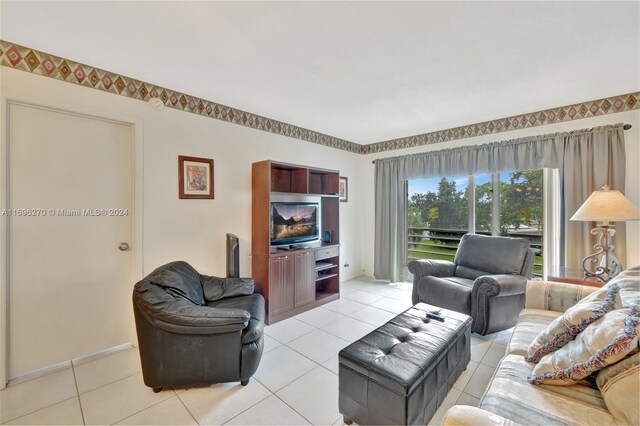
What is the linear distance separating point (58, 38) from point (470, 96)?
11.5ft

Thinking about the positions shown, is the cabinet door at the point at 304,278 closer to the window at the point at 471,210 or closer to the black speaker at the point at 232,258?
the black speaker at the point at 232,258

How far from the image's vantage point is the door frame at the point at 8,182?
1961 mm

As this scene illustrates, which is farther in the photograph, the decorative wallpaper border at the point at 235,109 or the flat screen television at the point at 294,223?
the flat screen television at the point at 294,223

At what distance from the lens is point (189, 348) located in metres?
1.85

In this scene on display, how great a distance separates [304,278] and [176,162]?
198cm

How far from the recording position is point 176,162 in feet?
9.07

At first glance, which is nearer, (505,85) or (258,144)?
(505,85)

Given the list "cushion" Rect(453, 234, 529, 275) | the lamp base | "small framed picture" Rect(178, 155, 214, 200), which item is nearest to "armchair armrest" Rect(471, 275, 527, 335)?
"cushion" Rect(453, 234, 529, 275)

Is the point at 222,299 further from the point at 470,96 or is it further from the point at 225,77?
the point at 470,96

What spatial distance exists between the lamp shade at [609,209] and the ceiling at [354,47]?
1.07 m

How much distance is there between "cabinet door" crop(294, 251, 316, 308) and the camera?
3.38m

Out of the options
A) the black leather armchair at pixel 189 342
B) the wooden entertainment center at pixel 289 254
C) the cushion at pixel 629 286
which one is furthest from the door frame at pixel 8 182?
the cushion at pixel 629 286

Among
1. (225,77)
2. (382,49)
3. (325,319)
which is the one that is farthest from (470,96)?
(325,319)

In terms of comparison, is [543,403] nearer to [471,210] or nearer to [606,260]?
[606,260]
